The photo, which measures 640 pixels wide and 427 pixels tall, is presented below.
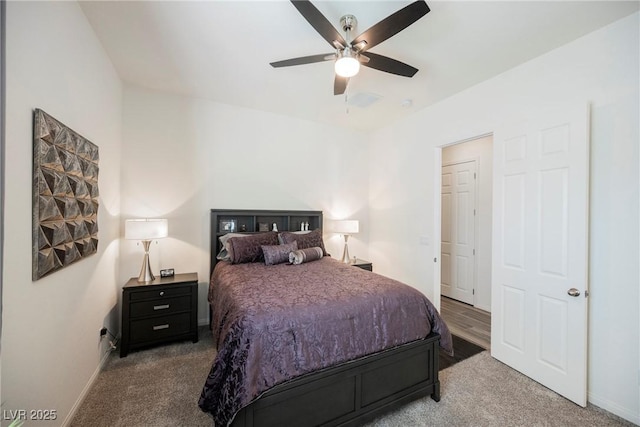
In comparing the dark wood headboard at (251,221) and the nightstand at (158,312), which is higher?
the dark wood headboard at (251,221)

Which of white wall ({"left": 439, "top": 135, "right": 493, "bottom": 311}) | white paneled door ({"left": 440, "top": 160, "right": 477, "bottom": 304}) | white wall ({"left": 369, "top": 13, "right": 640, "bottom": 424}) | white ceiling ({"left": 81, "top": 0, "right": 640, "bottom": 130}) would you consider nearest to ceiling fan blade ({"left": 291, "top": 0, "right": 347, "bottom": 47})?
white ceiling ({"left": 81, "top": 0, "right": 640, "bottom": 130})

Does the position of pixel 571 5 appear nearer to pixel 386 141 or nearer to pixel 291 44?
pixel 291 44

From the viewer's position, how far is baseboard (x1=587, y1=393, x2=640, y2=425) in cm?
180

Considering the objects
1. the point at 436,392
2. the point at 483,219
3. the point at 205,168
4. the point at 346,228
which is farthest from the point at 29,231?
the point at 483,219

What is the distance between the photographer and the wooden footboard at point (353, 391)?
147 cm

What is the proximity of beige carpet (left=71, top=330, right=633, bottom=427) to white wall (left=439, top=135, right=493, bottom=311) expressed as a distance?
5.57 ft

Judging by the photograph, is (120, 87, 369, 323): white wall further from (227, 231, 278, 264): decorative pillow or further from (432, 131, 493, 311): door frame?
(432, 131, 493, 311): door frame

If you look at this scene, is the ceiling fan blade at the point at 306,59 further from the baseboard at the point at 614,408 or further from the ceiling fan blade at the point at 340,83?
the baseboard at the point at 614,408

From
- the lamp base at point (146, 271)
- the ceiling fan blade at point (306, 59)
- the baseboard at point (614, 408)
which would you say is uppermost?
the ceiling fan blade at point (306, 59)

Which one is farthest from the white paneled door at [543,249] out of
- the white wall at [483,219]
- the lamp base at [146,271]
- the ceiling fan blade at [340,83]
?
the lamp base at [146,271]

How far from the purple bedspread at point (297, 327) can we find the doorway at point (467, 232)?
2.06m

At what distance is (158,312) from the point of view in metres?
2.70

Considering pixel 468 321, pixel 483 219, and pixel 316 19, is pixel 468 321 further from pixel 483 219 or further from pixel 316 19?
pixel 316 19

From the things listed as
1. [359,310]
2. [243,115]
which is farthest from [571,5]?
[243,115]
